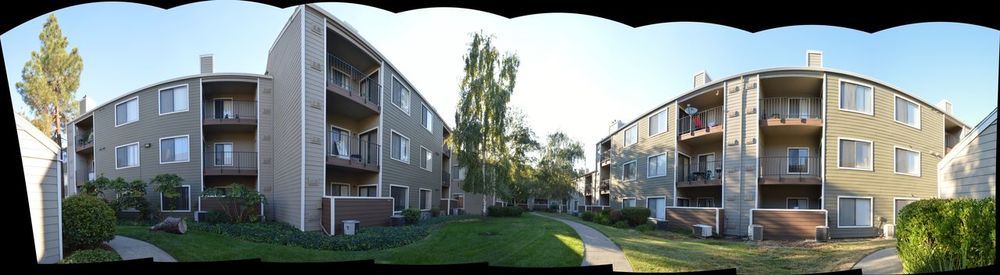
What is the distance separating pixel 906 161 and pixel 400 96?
3.53 meters

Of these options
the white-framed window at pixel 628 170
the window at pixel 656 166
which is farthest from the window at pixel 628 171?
the window at pixel 656 166

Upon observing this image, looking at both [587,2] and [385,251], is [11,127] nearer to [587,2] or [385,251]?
[385,251]

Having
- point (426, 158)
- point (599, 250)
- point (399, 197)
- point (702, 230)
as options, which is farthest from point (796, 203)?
point (399, 197)

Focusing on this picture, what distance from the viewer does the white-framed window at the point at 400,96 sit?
10.9ft

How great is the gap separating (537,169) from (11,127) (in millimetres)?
2810

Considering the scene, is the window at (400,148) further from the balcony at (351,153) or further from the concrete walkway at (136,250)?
the concrete walkway at (136,250)

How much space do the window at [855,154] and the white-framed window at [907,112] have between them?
24 centimetres

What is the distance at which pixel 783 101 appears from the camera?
2.88 meters

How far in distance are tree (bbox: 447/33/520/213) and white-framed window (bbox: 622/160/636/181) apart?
1042mm

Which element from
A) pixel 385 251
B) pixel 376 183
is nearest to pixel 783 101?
pixel 385 251

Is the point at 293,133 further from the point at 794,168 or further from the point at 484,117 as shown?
the point at 794,168

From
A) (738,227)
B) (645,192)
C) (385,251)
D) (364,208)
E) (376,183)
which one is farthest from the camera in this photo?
(376,183)

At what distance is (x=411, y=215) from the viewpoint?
3305mm

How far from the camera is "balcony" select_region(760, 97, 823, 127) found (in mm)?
2844
